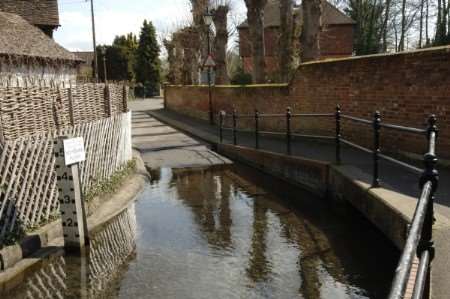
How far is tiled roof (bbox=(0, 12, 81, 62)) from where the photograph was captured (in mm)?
22359

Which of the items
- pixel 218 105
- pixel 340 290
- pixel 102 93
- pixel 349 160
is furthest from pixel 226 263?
pixel 218 105

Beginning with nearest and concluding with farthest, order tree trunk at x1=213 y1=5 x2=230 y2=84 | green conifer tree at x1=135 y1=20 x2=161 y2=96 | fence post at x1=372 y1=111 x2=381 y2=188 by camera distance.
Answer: fence post at x1=372 y1=111 x2=381 y2=188 → tree trunk at x1=213 y1=5 x2=230 y2=84 → green conifer tree at x1=135 y1=20 x2=161 y2=96

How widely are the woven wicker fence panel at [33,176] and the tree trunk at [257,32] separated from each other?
1305cm

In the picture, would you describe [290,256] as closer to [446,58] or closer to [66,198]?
[66,198]

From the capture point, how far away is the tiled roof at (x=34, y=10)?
1203 inches

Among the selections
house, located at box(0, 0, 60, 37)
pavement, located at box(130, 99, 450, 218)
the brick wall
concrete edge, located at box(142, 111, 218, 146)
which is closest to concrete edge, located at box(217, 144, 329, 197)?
pavement, located at box(130, 99, 450, 218)

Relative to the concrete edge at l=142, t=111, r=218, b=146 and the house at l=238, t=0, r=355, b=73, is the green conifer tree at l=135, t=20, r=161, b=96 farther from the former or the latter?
the concrete edge at l=142, t=111, r=218, b=146

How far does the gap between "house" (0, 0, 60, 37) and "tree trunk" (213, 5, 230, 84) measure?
457 inches

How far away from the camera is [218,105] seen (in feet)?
69.3

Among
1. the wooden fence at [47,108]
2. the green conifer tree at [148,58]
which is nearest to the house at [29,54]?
the wooden fence at [47,108]

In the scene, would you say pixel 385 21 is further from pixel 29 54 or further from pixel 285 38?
pixel 29 54

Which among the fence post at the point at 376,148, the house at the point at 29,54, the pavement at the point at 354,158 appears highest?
the house at the point at 29,54

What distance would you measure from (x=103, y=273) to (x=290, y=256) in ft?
6.70

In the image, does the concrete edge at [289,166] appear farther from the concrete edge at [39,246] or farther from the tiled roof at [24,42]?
the tiled roof at [24,42]
